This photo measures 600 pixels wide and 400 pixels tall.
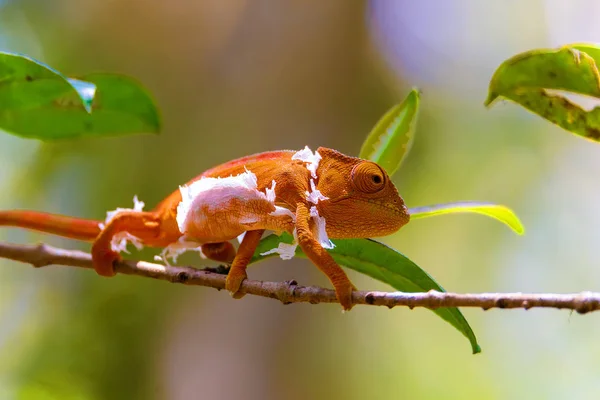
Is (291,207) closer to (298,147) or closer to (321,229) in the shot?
(321,229)

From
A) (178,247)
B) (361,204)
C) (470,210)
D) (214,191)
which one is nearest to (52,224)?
(178,247)

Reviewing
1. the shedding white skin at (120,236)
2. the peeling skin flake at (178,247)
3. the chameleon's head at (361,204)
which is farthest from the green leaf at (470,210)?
the shedding white skin at (120,236)

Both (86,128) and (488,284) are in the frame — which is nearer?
(86,128)

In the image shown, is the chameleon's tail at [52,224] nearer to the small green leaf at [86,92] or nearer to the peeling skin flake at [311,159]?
the small green leaf at [86,92]

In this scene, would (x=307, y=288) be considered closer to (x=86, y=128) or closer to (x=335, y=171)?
(x=335, y=171)

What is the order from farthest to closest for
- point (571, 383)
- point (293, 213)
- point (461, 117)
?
point (461, 117) → point (571, 383) → point (293, 213)

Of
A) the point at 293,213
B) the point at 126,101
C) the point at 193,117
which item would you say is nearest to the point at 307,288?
the point at 293,213
